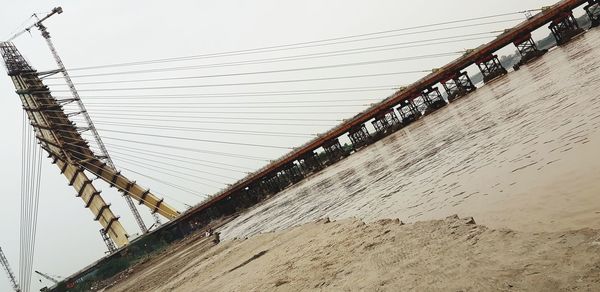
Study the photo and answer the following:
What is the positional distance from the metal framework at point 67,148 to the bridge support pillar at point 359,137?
28.1m

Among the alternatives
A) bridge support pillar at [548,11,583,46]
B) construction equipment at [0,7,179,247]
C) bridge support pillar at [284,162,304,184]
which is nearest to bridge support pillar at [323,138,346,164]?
bridge support pillar at [284,162,304,184]

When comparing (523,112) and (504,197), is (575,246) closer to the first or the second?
(504,197)

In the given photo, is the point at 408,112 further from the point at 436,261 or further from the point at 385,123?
the point at 436,261

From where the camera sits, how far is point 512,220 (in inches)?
194

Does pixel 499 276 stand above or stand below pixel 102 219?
below

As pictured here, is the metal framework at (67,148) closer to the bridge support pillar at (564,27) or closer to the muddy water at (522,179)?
the muddy water at (522,179)

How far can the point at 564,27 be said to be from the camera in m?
47.2

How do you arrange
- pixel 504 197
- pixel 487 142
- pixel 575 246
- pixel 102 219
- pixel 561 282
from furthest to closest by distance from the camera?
pixel 102 219, pixel 487 142, pixel 504 197, pixel 575 246, pixel 561 282

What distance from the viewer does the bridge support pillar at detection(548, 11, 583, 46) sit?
46125 millimetres

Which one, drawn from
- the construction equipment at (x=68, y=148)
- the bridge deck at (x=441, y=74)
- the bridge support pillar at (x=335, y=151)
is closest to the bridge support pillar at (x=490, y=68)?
the bridge deck at (x=441, y=74)

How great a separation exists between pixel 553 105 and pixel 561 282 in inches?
463

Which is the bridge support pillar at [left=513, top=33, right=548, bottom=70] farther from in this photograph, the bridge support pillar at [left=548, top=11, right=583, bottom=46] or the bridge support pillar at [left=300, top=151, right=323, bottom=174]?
the bridge support pillar at [left=300, top=151, right=323, bottom=174]

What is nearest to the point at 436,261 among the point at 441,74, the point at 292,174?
the point at 441,74

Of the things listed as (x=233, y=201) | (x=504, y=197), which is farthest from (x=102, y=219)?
(x=504, y=197)
